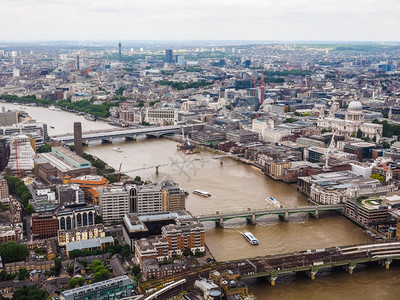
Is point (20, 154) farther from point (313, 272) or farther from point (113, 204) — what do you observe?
point (313, 272)

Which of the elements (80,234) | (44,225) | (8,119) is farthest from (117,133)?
(80,234)

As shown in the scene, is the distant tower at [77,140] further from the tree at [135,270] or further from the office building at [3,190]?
the tree at [135,270]

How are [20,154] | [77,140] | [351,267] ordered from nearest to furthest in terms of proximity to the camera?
[351,267] < [20,154] < [77,140]

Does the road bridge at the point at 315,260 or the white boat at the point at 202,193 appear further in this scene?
the white boat at the point at 202,193

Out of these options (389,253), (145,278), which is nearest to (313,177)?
(389,253)

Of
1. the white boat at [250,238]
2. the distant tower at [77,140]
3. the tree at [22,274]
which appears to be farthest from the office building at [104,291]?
the distant tower at [77,140]
